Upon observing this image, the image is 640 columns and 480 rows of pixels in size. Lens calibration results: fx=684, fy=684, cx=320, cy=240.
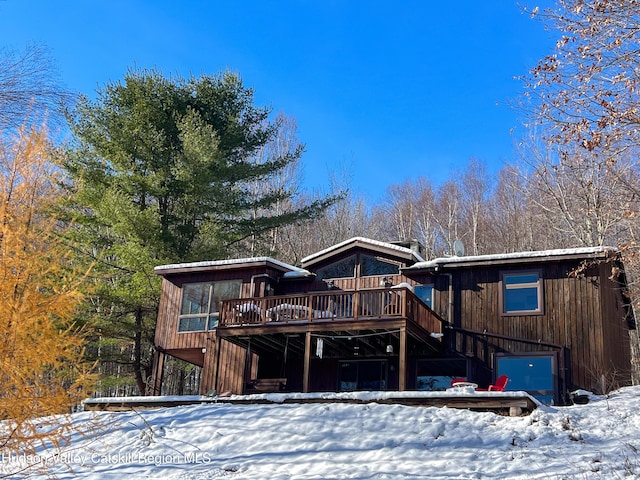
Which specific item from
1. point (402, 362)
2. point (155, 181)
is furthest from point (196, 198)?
point (402, 362)

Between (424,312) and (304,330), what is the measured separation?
3.31 m

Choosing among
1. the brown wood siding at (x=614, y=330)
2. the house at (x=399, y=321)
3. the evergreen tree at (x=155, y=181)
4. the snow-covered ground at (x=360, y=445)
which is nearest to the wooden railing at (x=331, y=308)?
the house at (x=399, y=321)

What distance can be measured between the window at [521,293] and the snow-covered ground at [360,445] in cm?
421

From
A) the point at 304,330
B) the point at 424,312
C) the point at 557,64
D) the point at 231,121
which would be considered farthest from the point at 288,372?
the point at 557,64

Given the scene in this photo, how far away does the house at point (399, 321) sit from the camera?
17594mm

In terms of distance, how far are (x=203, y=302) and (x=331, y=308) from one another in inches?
199

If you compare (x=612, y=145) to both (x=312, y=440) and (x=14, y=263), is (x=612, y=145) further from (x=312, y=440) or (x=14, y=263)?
(x=14, y=263)

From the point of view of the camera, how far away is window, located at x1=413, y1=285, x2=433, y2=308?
773 inches

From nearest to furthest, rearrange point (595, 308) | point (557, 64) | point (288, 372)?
point (557, 64)
point (595, 308)
point (288, 372)

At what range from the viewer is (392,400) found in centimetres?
1409

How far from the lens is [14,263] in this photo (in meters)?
6.89

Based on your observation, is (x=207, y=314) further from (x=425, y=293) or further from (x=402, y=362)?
(x=402, y=362)

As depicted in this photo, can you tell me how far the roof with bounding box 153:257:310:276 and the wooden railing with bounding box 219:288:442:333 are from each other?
1.94m

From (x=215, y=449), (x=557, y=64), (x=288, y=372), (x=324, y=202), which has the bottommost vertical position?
(x=215, y=449)
